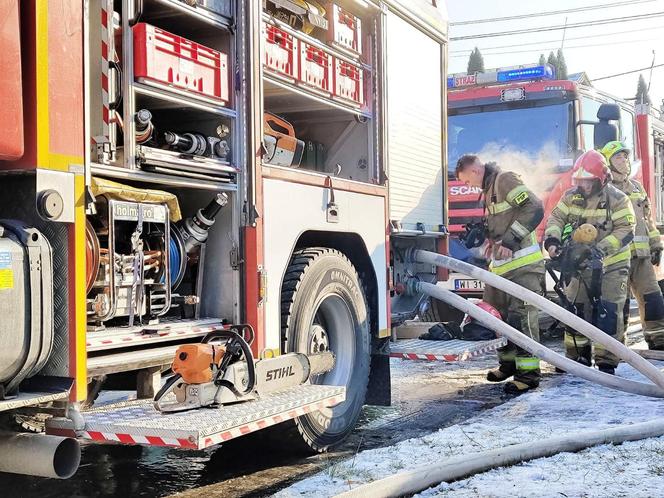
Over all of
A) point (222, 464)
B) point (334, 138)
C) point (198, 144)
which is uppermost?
point (334, 138)

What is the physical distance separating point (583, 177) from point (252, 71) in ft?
15.5

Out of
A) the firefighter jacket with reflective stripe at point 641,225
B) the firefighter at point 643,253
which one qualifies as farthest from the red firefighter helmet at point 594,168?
the firefighter jacket with reflective stripe at point 641,225

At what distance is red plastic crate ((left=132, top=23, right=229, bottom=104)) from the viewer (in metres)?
3.84

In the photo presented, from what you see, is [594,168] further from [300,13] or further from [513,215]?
[300,13]

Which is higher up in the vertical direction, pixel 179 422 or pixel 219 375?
pixel 219 375

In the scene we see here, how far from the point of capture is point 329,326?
554 cm

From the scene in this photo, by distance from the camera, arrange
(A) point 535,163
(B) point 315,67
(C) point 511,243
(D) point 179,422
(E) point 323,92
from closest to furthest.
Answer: (D) point 179,422, (B) point 315,67, (E) point 323,92, (C) point 511,243, (A) point 535,163

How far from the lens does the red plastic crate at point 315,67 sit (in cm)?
514

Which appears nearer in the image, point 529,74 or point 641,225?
point 641,225

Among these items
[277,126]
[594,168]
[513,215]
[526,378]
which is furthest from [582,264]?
[277,126]

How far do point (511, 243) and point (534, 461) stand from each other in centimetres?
323

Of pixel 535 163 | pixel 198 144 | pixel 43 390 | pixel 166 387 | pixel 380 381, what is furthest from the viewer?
pixel 535 163

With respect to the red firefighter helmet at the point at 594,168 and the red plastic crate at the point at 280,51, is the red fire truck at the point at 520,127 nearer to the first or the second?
the red firefighter helmet at the point at 594,168

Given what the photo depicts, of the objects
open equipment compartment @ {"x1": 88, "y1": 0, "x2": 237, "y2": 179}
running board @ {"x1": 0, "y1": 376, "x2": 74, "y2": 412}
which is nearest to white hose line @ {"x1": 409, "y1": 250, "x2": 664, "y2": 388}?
open equipment compartment @ {"x1": 88, "y1": 0, "x2": 237, "y2": 179}
